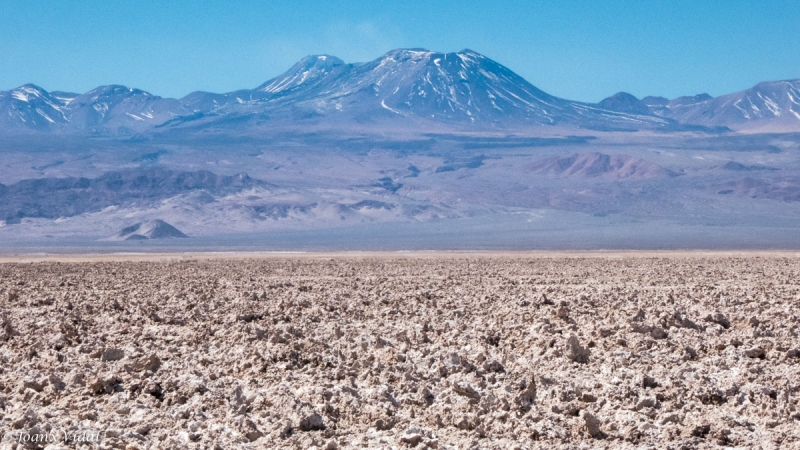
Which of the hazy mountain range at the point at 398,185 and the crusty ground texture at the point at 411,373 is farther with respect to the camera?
the hazy mountain range at the point at 398,185

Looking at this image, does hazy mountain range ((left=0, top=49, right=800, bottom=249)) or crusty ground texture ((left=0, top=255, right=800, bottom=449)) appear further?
hazy mountain range ((left=0, top=49, right=800, bottom=249))

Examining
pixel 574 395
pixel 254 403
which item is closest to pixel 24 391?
pixel 254 403

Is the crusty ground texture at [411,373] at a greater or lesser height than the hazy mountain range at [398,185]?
lesser

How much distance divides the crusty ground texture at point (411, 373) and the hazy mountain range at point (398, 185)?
163ft

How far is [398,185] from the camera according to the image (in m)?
128

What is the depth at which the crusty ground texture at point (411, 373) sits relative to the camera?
18.3 ft

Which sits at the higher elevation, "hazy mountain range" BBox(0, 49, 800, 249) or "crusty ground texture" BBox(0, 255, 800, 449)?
"hazy mountain range" BBox(0, 49, 800, 249)

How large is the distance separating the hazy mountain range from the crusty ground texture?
4960 centimetres

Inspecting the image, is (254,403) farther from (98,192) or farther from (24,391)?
(98,192)

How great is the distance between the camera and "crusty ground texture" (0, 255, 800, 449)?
18.3ft

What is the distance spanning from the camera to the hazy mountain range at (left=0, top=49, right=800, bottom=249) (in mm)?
84062

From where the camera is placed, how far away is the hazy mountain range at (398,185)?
84062 mm

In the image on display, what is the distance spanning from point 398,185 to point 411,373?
121310 mm

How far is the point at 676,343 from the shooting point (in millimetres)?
8031
